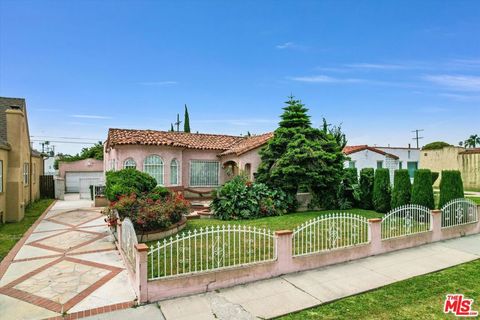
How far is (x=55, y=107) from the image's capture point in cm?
2708

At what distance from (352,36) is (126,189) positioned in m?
13.9

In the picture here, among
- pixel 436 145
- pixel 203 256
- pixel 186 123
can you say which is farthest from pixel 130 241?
pixel 436 145

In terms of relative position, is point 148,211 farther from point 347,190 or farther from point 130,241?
point 347,190

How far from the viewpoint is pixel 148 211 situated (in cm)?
971

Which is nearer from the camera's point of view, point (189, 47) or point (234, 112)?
point (189, 47)

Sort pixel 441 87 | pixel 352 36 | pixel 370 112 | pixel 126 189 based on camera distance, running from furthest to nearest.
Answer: pixel 370 112 → pixel 441 87 → pixel 352 36 → pixel 126 189

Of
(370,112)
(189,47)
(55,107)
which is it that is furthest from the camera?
(55,107)

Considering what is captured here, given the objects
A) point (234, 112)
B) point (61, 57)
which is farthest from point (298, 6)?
point (234, 112)

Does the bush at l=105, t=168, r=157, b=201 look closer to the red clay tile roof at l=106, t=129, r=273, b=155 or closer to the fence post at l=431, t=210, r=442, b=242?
the red clay tile roof at l=106, t=129, r=273, b=155

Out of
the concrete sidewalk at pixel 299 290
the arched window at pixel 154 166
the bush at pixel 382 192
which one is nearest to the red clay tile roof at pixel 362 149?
the bush at pixel 382 192

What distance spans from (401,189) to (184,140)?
47.3ft

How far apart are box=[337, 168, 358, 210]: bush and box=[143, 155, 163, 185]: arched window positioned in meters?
11.4

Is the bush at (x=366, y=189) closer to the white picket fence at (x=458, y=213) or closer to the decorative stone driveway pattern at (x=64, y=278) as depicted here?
the white picket fence at (x=458, y=213)

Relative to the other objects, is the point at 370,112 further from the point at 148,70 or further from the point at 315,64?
the point at 148,70
